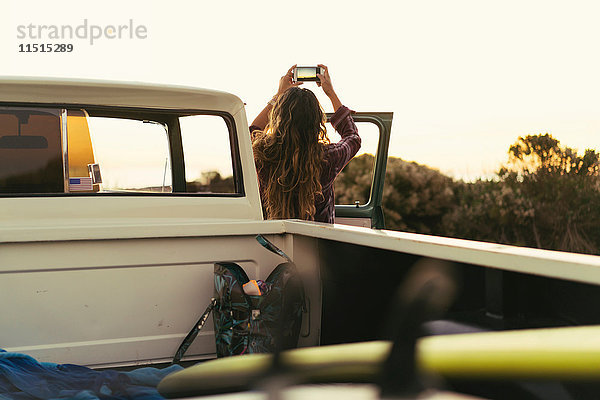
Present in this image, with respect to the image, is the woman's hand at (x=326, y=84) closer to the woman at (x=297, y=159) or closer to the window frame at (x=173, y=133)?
the woman at (x=297, y=159)

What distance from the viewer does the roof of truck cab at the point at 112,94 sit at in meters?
2.96

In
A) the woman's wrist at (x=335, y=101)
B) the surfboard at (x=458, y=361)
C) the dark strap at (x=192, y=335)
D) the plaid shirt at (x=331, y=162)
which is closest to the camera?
the surfboard at (x=458, y=361)

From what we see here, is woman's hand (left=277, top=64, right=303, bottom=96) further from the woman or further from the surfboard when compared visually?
the surfboard

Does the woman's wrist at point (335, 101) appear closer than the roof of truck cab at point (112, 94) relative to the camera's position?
No

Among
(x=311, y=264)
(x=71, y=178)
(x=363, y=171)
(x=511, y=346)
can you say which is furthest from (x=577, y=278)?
(x=363, y=171)

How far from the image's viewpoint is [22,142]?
318cm

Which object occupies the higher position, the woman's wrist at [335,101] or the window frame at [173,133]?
the woman's wrist at [335,101]

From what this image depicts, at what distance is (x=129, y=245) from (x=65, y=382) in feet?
2.10

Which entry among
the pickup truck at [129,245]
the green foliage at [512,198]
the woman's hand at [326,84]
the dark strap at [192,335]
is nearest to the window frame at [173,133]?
the pickup truck at [129,245]

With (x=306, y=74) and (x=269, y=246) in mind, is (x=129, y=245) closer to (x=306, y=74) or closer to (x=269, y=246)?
(x=269, y=246)

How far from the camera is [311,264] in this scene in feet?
9.36

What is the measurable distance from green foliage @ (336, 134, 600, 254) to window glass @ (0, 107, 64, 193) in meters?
21.4

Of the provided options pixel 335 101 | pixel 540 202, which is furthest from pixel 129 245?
pixel 540 202

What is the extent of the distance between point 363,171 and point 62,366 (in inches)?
935
